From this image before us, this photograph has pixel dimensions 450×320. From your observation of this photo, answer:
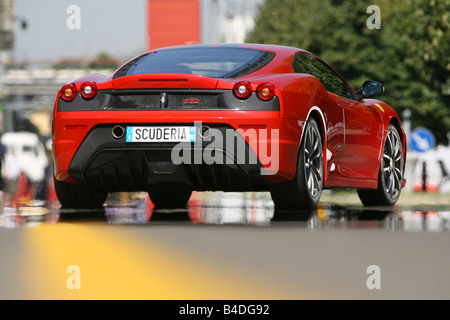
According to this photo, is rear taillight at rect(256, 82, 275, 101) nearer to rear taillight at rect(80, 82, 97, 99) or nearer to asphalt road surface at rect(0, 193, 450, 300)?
rear taillight at rect(80, 82, 97, 99)

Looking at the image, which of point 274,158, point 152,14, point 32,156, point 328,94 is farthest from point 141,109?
point 152,14

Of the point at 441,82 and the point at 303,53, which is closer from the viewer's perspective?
the point at 303,53

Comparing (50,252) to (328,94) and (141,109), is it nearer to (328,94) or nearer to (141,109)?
(141,109)

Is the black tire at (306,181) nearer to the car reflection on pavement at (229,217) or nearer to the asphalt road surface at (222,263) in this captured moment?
the car reflection on pavement at (229,217)

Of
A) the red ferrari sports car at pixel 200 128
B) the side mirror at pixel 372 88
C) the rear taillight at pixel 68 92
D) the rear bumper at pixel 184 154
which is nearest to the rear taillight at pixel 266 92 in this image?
the red ferrari sports car at pixel 200 128

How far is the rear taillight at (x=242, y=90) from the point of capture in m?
6.70

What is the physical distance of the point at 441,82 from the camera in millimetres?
35688

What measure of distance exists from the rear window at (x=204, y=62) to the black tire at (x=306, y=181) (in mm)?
643

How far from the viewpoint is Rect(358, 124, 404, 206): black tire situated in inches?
360

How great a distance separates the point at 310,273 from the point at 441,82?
106ft

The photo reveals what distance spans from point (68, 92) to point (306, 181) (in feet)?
6.01

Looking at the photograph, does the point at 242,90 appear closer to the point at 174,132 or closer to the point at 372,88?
A: the point at 174,132

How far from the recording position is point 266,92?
6707 millimetres

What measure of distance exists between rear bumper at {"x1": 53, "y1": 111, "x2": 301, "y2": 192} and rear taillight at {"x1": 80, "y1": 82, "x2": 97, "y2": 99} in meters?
0.13
